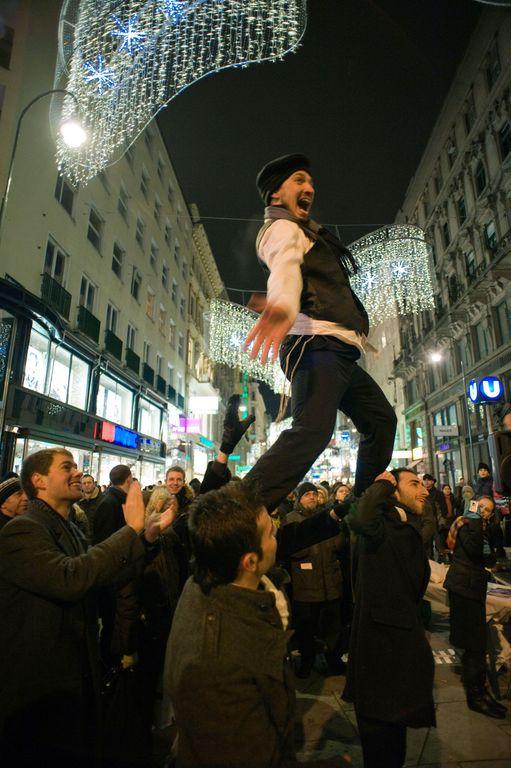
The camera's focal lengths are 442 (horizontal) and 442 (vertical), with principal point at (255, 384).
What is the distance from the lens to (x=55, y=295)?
51.4ft

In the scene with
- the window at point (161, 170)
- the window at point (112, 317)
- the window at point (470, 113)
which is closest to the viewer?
the window at point (112, 317)

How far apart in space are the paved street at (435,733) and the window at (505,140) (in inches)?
1067

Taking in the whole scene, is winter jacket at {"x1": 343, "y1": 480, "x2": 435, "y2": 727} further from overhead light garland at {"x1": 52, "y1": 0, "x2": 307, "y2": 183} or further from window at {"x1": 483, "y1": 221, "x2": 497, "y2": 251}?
window at {"x1": 483, "y1": 221, "x2": 497, "y2": 251}

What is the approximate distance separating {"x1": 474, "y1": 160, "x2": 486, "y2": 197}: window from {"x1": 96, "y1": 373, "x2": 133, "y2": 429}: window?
78.5 ft

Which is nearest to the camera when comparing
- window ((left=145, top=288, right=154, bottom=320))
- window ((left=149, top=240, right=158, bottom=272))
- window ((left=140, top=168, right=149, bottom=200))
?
window ((left=140, top=168, right=149, bottom=200))

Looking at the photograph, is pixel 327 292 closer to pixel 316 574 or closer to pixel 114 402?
pixel 316 574

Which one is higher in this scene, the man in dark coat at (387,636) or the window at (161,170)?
the window at (161,170)

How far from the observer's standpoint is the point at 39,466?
2.73 metres

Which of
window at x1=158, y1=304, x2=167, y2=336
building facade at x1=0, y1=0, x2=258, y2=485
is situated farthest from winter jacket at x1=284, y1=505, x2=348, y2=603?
window at x1=158, y1=304, x2=167, y2=336

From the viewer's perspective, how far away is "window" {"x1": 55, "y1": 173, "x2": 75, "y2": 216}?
16578 millimetres

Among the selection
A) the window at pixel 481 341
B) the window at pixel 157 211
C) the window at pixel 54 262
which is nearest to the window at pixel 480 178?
the window at pixel 481 341

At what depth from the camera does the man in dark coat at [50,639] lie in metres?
2.00

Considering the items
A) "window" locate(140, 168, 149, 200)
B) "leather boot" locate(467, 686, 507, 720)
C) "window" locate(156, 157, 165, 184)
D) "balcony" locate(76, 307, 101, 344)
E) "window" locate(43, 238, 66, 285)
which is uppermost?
"window" locate(156, 157, 165, 184)

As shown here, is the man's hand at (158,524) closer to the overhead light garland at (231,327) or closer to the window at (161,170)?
the overhead light garland at (231,327)
